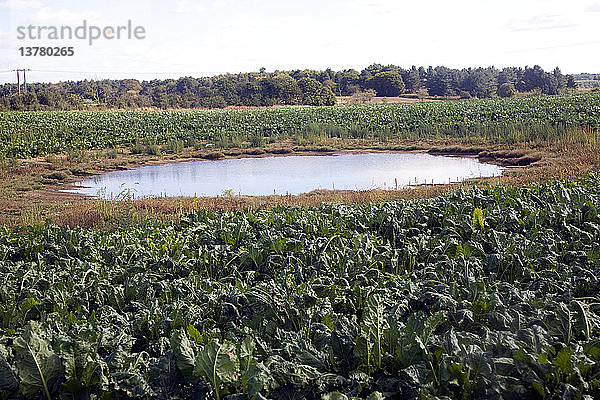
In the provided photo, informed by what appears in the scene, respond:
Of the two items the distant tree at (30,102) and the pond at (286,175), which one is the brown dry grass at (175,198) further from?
the distant tree at (30,102)

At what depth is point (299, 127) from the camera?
32.0 m

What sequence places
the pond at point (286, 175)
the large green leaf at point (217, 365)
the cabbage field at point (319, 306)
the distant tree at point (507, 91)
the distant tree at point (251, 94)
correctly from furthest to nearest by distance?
the distant tree at point (507, 91) → the distant tree at point (251, 94) → the pond at point (286, 175) → the cabbage field at point (319, 306) → the large green leaf at point (217, 365)

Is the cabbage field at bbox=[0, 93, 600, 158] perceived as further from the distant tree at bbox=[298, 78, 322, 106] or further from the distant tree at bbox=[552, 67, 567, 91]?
the distant tree at bbox=[552, 67, 567, 91]

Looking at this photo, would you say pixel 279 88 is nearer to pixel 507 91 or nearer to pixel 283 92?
pixel 283 92

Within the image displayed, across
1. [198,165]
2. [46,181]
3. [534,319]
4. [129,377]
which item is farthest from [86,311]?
[198,165]

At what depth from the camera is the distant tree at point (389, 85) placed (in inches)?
3246

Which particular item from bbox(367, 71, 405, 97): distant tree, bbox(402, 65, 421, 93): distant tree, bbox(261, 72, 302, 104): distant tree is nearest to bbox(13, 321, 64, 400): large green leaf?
bbox(261, 72, 302, 104): distant tree

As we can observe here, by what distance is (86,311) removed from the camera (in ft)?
16.1

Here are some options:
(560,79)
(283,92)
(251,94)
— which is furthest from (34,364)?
(560,79)

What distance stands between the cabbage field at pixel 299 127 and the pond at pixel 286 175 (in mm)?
4073

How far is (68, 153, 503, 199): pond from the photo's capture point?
17.1 metres

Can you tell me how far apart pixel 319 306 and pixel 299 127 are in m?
28.2

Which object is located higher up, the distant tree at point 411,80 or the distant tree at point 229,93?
the distant tree at point 411,80

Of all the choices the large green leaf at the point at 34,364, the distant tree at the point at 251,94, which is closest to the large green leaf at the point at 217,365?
the large green leaf at the point at 34,364
